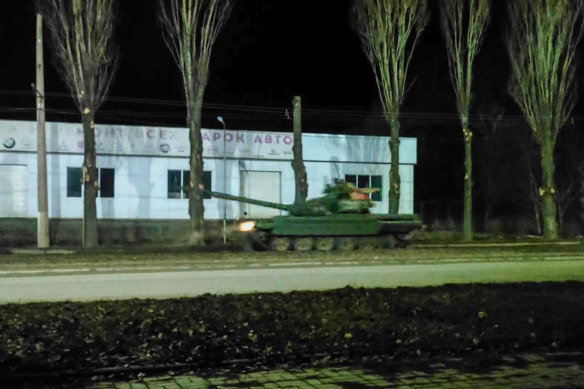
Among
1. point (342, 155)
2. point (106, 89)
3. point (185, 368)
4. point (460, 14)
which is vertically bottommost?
point (185, 368)

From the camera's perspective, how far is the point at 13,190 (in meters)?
36.9

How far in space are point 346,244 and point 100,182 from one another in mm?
17016

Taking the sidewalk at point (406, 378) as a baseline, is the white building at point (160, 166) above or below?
above

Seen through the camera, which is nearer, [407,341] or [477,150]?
[407,341]

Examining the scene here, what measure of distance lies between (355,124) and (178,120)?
1617cm

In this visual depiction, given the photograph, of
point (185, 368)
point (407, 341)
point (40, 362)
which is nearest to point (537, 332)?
point (407, 341)

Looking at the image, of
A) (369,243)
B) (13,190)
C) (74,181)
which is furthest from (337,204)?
(13,190)

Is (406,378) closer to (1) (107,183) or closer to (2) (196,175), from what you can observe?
(2) (196,175)

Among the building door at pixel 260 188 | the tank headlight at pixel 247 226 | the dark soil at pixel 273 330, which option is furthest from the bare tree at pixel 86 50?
the dark soil at pixel 273 330

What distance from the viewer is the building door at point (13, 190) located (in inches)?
1448

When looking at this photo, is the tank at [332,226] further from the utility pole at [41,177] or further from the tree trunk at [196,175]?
the utility pole at [41,177]

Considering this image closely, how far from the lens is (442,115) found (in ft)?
204

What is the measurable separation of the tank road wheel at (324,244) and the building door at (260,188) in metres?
14.5

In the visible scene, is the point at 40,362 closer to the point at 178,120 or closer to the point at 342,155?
the point at 342,155
